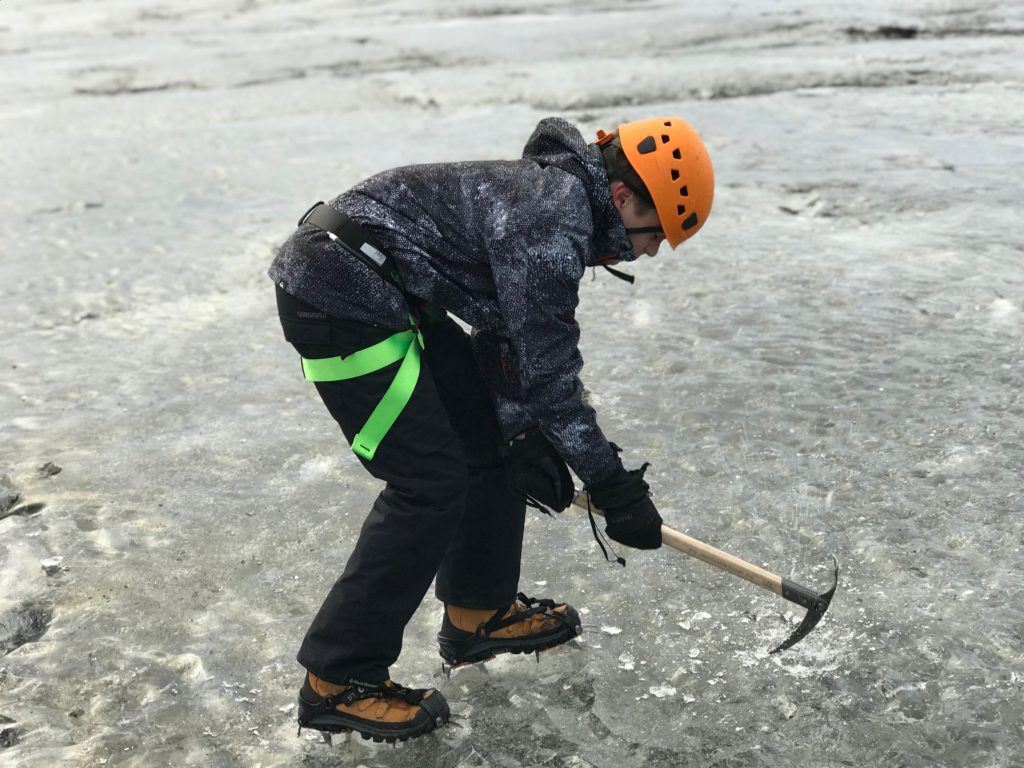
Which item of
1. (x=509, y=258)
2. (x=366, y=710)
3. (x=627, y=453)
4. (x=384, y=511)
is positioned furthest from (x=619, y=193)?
(x=627, y=453)

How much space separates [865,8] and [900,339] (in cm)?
881

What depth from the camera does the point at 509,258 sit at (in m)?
2.45

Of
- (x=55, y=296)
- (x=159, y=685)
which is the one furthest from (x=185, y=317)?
(x=159, y=685)

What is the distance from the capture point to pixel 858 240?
19.1ft

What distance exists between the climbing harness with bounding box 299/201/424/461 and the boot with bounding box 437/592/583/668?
25.1 inches

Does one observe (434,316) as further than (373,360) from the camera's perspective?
Yes

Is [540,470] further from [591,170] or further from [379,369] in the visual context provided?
[591,170]

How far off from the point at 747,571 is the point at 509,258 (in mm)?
1003

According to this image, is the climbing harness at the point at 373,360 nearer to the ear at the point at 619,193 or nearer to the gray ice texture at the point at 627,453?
the ear at the point at 619,193

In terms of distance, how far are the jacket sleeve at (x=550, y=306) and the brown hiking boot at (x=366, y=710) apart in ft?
2.43

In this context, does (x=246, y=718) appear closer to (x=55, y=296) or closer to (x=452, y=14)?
(x=55, y=296)

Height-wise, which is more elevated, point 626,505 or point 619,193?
point 619,193

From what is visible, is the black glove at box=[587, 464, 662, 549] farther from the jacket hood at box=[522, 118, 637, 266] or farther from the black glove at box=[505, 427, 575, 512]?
the jacket hood at box=[522, 118, 637, 266]

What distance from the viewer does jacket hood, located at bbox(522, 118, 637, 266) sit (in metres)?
2.54
